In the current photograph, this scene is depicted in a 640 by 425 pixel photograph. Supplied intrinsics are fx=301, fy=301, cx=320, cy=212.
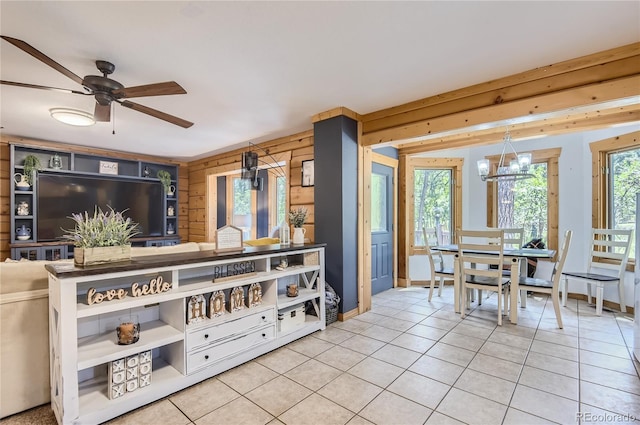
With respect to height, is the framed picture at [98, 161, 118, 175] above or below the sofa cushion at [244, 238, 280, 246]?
above

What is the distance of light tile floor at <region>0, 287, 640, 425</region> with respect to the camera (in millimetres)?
1843

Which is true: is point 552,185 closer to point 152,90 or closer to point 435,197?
point 435,197

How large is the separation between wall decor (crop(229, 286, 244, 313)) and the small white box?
1.63 ft

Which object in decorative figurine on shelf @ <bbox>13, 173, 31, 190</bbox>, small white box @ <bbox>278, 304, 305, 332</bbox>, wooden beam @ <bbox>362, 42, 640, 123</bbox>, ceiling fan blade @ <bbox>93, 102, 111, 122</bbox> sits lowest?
small white box @ <bbox>278, 304, 305, 332</bbox>

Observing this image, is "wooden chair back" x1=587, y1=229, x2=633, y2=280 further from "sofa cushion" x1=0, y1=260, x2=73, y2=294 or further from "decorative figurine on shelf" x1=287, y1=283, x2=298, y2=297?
"sofa cushion" x1=0, y1=260, x2=73, y2=294

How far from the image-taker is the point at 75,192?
16.6ft

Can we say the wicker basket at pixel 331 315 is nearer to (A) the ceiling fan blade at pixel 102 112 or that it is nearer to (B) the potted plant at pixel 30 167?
(A) the ceiling fan blade at pixel 102 112

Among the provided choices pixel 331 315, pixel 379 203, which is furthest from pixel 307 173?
pixel 331 315

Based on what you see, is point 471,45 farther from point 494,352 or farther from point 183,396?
point 183,396

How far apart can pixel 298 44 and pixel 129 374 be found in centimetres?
247

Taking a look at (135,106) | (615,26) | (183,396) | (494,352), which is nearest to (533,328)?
(494,352)

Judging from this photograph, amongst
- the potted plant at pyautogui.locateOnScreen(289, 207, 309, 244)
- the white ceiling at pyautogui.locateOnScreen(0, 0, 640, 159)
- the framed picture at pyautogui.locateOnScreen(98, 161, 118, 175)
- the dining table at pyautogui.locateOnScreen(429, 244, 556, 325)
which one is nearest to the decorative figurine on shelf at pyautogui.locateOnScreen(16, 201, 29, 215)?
the framed picture at pyautogui.locateOnScreen(98, 161, 118, 175)

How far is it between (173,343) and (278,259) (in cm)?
126

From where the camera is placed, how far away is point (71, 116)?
3057 millimetres
